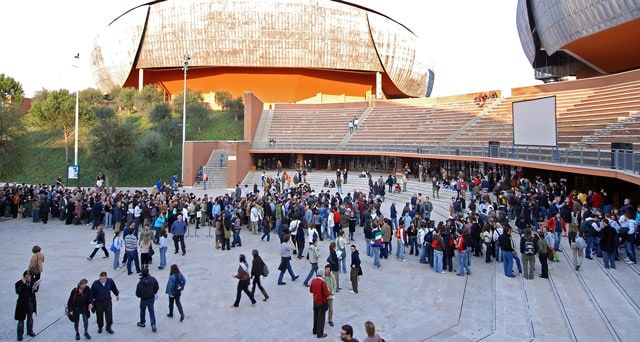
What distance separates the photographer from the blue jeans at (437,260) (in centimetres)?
1112

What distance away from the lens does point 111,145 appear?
28672 mm

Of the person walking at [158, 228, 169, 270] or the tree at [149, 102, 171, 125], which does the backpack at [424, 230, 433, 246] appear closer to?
the person walking at [158, 228, 169, 270]

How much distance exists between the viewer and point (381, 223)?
12.7 m

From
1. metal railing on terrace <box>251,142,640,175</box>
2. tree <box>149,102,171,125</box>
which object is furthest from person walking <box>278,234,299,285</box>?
tree <box>149,102,171,125</box>

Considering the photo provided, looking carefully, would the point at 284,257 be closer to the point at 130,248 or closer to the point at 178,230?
the point at 130,248

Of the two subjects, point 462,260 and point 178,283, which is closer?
point 178,283

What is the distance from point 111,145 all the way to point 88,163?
7.62 metres

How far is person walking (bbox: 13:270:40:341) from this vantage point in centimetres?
745

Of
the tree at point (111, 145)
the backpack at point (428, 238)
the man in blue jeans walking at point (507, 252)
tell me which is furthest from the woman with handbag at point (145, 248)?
the tree at point (111, 145)

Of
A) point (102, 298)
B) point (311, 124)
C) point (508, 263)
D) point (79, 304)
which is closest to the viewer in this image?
point (79, 304)

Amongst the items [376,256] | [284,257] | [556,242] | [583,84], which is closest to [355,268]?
[284,257]

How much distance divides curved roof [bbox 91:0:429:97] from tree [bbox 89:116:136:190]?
2302cm

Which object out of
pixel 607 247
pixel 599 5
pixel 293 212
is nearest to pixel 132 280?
pixel 293 212

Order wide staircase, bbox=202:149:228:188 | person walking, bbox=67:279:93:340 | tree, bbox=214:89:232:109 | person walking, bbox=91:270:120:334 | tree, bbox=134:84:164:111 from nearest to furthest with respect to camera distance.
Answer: person walking, bbox=67:279:93:340, person walking, bbox=91:270:120:334, wide staircase, bbox=202:149:228:188, tree, bbox=134:84:164:111, tree, bbox=214:89:232:109
